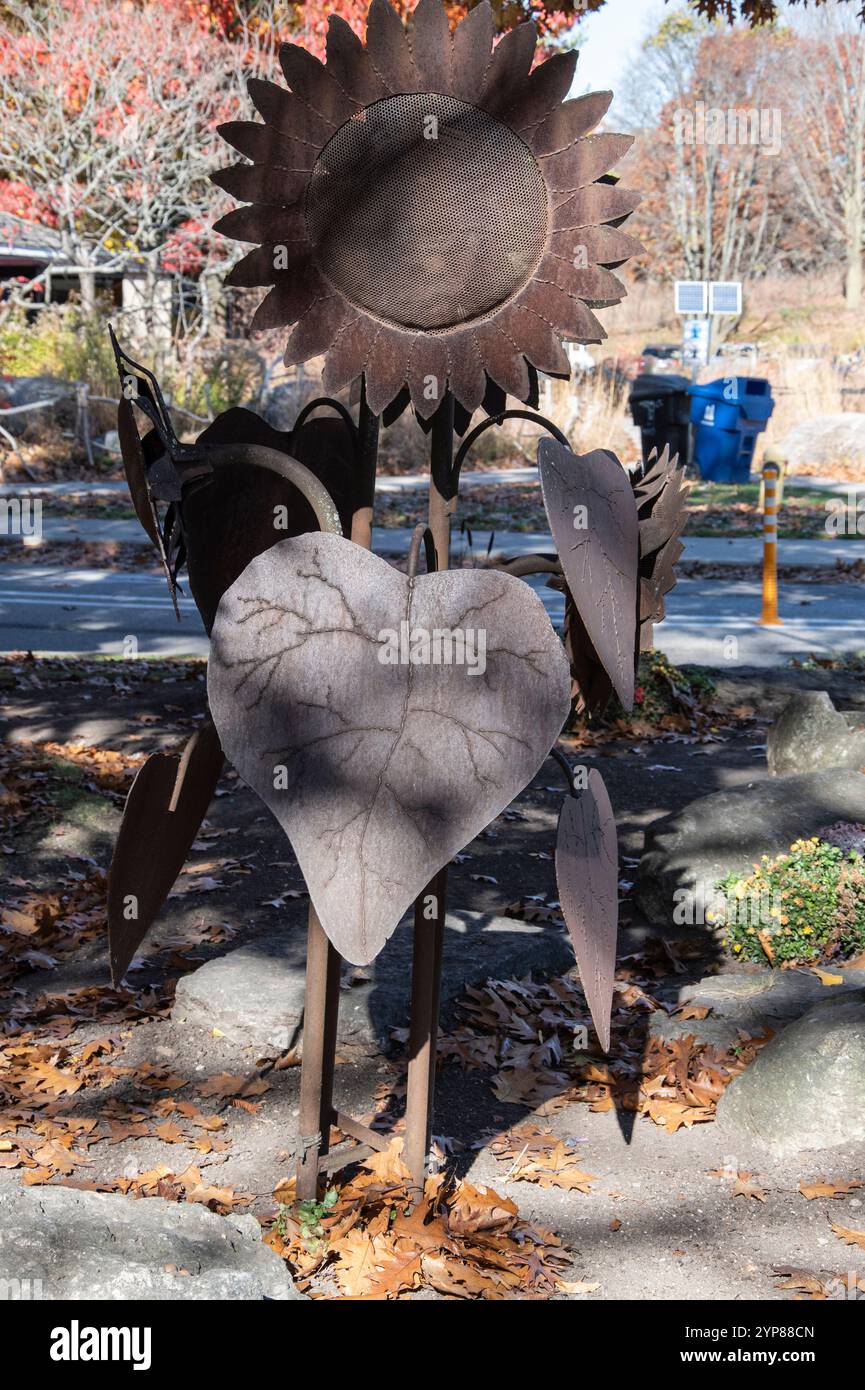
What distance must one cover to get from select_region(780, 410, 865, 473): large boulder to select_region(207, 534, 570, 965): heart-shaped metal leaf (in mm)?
18118

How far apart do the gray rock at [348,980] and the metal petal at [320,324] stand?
7.35ft

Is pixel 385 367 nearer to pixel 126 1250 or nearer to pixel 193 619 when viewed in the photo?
pixel 126 1250

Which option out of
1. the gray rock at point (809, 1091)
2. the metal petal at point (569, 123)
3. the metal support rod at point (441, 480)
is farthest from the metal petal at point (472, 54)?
the gray rock at point (809, 1091)

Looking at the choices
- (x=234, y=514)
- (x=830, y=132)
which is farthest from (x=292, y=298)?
(x=830, y=132)

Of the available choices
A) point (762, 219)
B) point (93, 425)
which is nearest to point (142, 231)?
point (93, 425)

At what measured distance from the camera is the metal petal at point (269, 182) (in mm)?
2809

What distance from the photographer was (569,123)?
2715mm

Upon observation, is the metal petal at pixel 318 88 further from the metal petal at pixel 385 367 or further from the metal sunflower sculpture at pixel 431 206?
the metal petal at pixel 385 367

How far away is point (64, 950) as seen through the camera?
520 centimetres

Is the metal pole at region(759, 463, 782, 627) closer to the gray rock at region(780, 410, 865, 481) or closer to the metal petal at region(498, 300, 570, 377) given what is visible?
the metal petal at region(498, 300, 570, 377)

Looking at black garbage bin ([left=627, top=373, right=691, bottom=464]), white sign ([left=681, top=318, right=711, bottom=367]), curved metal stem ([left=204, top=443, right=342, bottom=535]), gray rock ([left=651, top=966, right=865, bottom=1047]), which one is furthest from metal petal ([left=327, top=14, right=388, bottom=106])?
white sign ([left=681, top=318, right=711, bottom=367])

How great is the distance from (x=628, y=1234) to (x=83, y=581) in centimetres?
1051

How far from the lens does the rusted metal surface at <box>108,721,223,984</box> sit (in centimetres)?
304

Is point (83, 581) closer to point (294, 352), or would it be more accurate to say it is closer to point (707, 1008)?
point (707, 1008)
